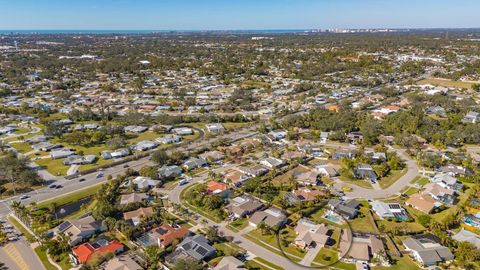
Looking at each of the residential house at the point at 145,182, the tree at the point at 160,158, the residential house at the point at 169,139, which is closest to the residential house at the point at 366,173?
the residential house at the point at 145,182

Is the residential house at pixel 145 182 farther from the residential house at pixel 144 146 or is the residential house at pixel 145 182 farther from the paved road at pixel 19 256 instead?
the paved road at pixel 19 256

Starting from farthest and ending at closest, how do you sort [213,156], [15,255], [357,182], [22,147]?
[22,147] → [213,156] → [357,182] → [15,255]

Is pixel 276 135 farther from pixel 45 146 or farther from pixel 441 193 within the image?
pixel 45 146

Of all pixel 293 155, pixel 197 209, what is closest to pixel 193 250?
pixel 197 209

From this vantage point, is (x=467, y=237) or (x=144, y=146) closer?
(x=467, y=237)

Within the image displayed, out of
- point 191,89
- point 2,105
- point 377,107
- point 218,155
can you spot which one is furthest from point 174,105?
point 377,107

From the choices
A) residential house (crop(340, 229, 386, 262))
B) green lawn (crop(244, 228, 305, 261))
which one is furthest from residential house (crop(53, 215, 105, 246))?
residential house (crop(340, 229, 386, 262))

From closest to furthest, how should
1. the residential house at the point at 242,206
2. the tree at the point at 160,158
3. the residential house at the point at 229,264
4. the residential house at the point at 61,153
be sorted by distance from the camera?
the residential house at the point at 229,264 < the residential house at the point at 242,206 < the tree at the point at 160,158 < the residential house at the point at 61,153
